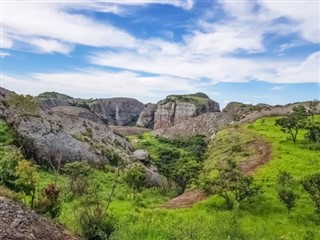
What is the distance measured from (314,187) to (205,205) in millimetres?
9664

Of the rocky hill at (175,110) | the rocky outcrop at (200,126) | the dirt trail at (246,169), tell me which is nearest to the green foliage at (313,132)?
the dirt trail at (246,169)

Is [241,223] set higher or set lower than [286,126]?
lower

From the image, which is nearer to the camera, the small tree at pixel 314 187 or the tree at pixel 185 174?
the small tree at pixel 314 187

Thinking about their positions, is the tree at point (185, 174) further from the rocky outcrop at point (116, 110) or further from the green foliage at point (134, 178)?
the rocky outcrop at point (116, 110)

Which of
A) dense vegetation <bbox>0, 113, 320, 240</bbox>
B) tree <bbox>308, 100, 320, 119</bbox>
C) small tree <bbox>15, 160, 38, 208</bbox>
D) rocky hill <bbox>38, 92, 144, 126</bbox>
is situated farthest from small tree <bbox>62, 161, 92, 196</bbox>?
rocky hill <bbox>38, 92, 144, 126</bbox>

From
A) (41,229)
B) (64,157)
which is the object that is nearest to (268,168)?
(64,157)

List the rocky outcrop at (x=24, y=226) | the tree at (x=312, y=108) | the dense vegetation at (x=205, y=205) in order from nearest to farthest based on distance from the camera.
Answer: the rocky outcrop at (x=24, y=226) → the dense vegetation at (x=205, y=205) → the tree at (x=312, y=108)

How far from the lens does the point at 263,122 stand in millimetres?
81750

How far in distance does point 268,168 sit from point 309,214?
492 inches

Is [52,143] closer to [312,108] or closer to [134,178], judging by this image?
[134,178]

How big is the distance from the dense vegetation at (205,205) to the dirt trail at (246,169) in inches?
27.6

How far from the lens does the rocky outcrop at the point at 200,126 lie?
117 m

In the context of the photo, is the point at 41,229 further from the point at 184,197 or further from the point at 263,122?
the point at 263,122

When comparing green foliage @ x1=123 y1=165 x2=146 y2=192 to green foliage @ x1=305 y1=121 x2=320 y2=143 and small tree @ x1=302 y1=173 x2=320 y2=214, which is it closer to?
small tree @ x1=302 y1=173 x2=320 y2=214
